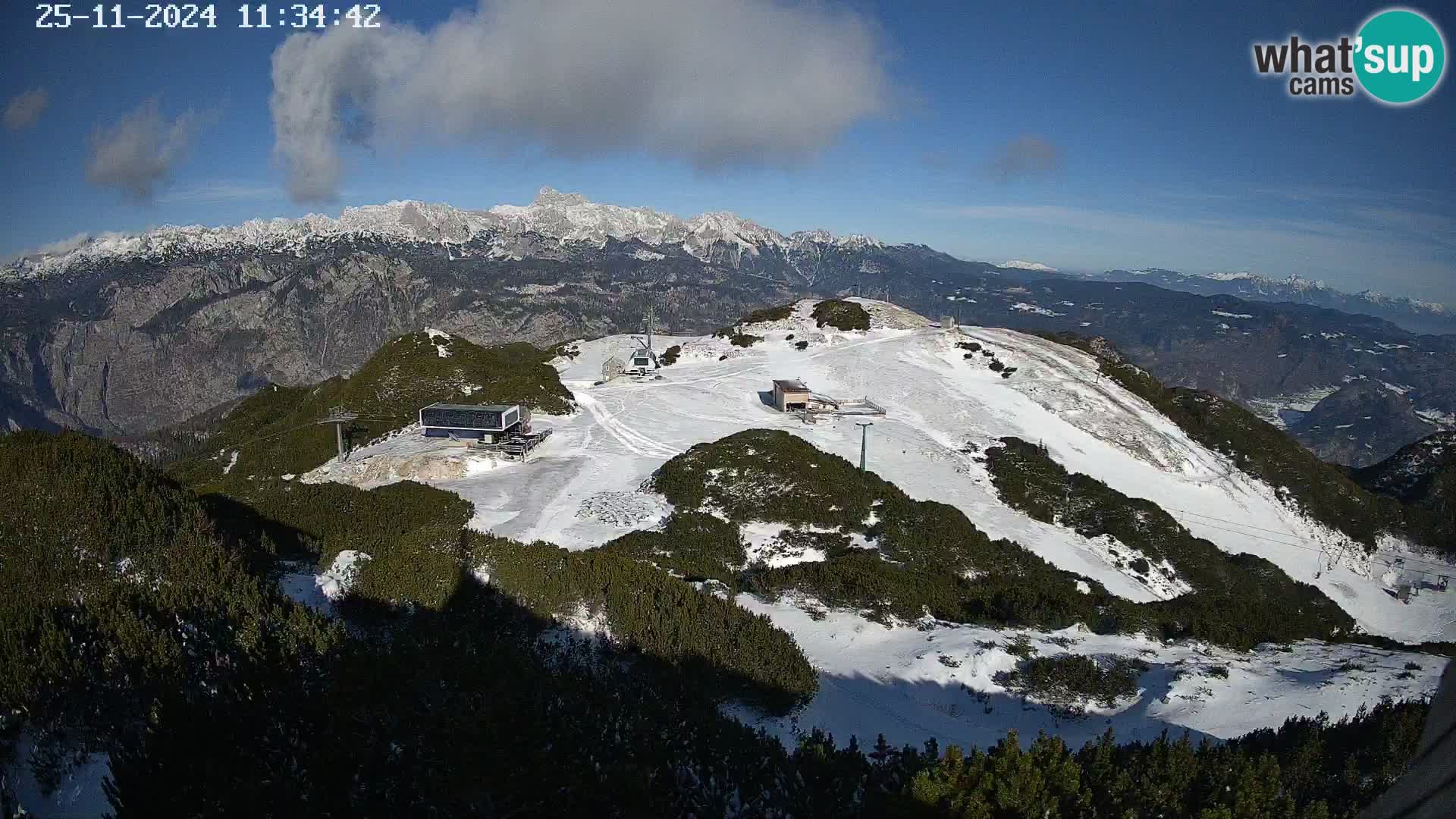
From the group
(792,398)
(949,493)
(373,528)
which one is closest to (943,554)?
(949,493)

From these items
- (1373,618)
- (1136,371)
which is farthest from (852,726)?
(1136,371)

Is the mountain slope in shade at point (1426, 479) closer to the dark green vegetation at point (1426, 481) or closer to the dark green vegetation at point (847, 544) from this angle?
the dark green vegetation at point (1426, 481)

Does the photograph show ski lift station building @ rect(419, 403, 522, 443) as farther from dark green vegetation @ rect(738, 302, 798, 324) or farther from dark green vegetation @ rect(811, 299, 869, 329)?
dark green vegetation @ rect(811, 299, 869, 329)

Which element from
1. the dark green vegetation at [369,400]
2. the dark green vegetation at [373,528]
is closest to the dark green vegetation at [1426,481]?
the dark green vegetation at [373,528]

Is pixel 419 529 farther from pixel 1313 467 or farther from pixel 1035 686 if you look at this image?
pixel 1313 467

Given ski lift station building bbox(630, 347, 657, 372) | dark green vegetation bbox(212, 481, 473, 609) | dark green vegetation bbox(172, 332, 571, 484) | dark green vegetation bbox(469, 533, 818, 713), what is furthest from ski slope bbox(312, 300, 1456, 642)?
dark green vegetation bbox(469, 533, 818, 713)
